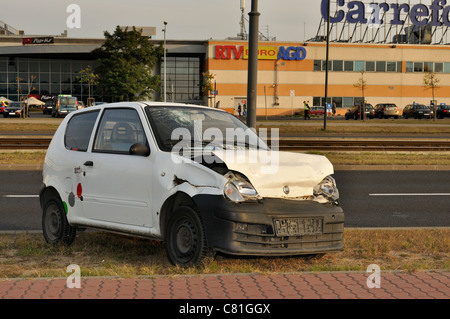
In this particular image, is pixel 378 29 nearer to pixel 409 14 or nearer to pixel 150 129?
pixel 409 14

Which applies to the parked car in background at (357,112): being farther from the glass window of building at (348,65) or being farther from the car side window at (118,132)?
the car side window at (118,132)

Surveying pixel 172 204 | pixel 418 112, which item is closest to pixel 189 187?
pixel 172 204

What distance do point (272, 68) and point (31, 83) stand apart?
3577cm

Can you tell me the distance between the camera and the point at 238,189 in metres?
5.55

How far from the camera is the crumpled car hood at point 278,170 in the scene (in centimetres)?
564

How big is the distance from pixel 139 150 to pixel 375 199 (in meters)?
6.75

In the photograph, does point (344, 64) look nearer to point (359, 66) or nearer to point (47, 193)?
point (359, 66)

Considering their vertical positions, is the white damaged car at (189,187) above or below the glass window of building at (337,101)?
below

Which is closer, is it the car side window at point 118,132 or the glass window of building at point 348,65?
the car side window at point 118,132

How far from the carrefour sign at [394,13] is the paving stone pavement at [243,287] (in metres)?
66.4

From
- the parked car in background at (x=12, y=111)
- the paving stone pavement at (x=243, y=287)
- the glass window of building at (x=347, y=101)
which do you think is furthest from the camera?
the glass window of building at (x=347, y=101)

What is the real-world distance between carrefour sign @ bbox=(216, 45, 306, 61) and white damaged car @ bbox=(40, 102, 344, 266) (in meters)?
66.0

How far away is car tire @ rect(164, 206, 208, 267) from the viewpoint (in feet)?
18.2

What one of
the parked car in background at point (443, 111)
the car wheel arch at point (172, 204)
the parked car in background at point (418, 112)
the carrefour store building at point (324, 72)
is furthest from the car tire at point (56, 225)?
the carrefour store building at point (324, 72)
